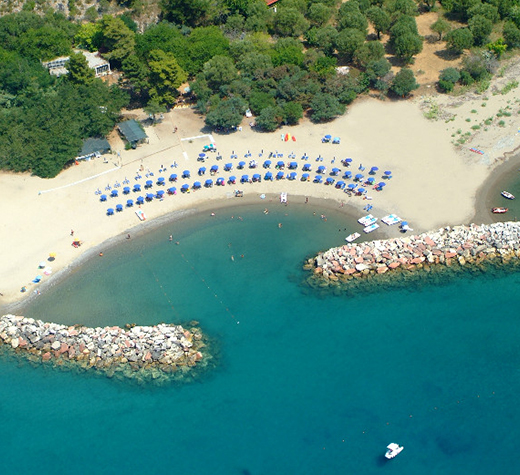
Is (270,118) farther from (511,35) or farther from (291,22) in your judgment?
(511,35)

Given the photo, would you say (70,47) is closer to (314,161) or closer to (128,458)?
(314,161)

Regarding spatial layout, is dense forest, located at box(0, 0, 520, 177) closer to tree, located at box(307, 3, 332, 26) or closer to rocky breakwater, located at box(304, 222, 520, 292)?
tree, located at box(307, 3, 332, 26)

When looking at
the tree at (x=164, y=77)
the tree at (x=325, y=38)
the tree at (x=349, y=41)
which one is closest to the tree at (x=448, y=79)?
the tree at (x=349, y=41)

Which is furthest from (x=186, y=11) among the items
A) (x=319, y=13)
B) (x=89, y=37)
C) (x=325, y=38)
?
(x=325, y=38)

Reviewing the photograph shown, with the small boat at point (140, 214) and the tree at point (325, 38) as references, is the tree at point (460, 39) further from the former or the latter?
the small boat at point (140, 214)

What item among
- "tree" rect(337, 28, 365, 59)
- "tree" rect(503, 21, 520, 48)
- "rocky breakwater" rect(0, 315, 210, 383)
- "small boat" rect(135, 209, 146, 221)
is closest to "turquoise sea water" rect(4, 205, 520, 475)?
"rocky breakwater" rect(0, 315, 210, 383)

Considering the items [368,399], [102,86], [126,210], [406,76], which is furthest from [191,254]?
[406,76]
